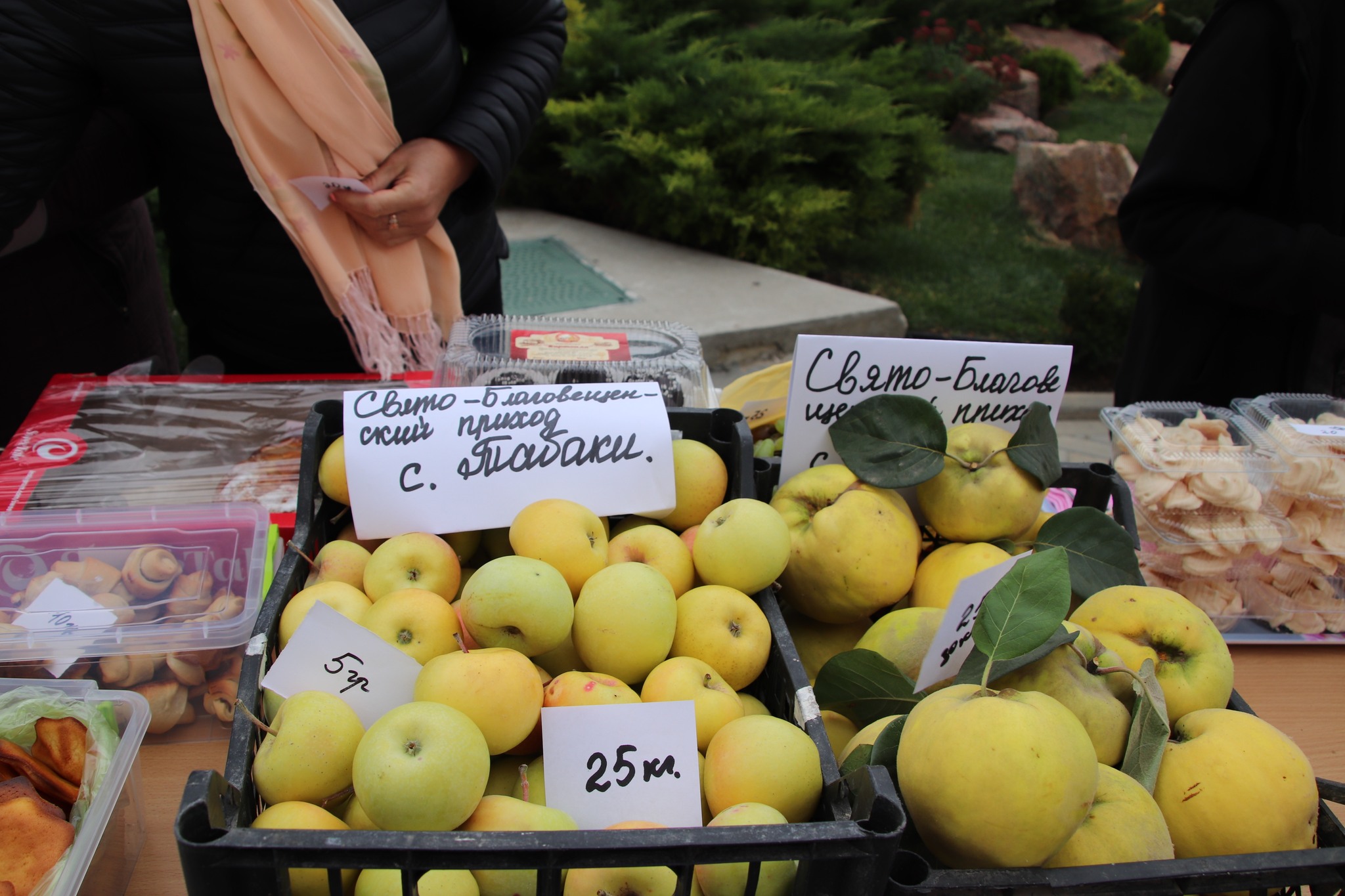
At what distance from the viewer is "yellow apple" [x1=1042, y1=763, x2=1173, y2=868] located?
0.77m

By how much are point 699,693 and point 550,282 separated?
4.08m

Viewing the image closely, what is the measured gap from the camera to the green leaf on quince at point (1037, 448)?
1.19 m

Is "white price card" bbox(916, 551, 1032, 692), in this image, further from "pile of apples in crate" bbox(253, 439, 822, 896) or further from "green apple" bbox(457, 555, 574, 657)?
"green apple" bbox(457, 555, 574, 657)

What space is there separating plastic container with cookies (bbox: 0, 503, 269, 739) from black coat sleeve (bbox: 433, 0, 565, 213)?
0.88m

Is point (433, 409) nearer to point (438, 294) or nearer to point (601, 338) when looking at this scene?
point (601, 338)

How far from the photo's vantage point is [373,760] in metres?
0.75

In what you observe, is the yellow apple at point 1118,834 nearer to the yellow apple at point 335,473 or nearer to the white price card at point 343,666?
the white price card at point 343,666

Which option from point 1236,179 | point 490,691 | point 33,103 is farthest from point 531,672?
point 1236,179

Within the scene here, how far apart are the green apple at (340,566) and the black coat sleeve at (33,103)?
87 cm

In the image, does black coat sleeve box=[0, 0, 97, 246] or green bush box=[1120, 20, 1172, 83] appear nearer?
black coat sleeve box=[0, 0, 97, 246]

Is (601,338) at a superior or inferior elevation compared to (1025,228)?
superior

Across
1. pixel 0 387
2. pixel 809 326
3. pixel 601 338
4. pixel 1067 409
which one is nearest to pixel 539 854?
pixel 601 338

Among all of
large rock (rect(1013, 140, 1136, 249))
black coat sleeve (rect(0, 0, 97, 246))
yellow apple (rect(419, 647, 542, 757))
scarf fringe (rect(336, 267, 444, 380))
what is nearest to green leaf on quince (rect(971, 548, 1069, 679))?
yellow apple (rect(419, 647, 542, 757))

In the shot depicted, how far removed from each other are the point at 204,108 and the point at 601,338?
81 centimetres
